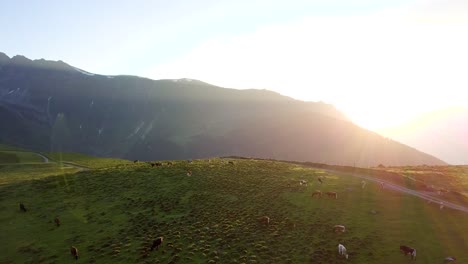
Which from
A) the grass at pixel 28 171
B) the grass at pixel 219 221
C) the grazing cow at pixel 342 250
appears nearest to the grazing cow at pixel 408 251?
the grass at pixel 219 221

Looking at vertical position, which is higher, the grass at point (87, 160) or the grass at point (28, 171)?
the grass at point (87, 160)

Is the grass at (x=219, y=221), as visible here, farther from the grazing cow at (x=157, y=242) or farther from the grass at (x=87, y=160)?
the grass at (x=87, y=160)

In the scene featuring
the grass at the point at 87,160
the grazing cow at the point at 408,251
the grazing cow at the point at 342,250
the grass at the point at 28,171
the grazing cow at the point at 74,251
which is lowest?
the grazing cow at the point at 74,251

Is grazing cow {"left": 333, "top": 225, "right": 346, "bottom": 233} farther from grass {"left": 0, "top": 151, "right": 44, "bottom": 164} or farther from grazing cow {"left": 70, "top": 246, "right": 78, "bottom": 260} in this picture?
grass {"left": 0, "top": 151, "right": 44, "bottom": 164}

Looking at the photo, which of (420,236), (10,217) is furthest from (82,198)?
(420,236)

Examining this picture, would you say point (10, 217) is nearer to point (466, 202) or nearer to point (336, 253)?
point (336, 253)

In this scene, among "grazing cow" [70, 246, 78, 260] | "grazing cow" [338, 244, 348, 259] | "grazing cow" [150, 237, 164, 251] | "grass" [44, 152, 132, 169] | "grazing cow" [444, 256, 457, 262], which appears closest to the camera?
"grazing cow" [444, 256, 457, 262]

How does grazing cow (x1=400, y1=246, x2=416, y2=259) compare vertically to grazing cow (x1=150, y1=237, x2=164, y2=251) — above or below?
above

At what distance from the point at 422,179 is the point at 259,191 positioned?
36833 millimetres

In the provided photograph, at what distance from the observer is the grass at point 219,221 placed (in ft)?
131

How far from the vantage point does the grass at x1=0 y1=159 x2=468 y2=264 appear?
131 feet

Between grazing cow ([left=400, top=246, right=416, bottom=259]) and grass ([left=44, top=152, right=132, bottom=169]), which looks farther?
grass ([left=44, top=152, right=132, bottom=169])

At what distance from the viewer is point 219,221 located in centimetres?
4931

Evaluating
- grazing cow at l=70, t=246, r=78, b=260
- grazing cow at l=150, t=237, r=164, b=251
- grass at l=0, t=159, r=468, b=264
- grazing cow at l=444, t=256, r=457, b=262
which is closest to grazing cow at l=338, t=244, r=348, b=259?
grass at l=0, t=159, r=468, b=264
